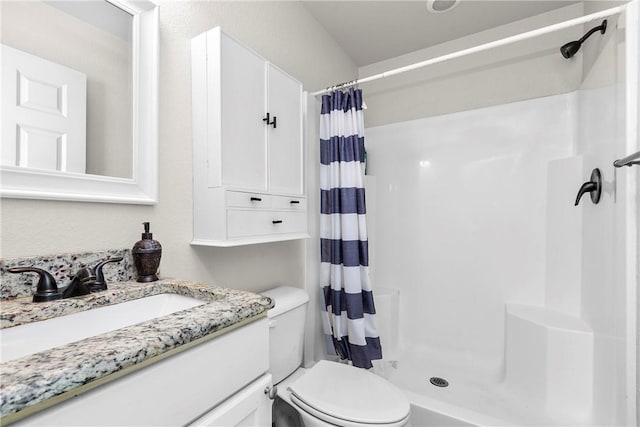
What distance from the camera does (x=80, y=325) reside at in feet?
2.28

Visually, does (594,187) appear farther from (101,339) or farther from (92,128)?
(92,128)

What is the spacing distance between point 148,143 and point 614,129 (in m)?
1.84

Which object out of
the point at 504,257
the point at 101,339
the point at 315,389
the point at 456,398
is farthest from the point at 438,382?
the point at 101,339

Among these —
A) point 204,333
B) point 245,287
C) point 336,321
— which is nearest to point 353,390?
point 336,321

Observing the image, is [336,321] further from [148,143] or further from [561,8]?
[561,8]

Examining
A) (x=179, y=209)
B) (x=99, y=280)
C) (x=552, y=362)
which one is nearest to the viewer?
Answer: (x=99, y=280)

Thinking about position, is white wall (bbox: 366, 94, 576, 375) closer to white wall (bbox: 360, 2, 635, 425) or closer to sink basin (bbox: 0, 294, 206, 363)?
white wall (bbox: 360, 2, 635, 425)

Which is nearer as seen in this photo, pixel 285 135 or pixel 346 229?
pixel 285 135

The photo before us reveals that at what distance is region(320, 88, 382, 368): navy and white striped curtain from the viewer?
1.55 metres

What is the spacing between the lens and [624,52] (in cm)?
110

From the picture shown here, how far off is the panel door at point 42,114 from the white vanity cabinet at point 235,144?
353 mm

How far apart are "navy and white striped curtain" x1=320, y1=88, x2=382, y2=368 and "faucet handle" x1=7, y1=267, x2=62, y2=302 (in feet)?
3.83

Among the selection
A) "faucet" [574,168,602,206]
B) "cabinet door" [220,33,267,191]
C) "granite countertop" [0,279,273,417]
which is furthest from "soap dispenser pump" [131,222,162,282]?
"faucet" [574,168,602,206]

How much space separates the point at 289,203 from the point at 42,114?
2.87 ft
